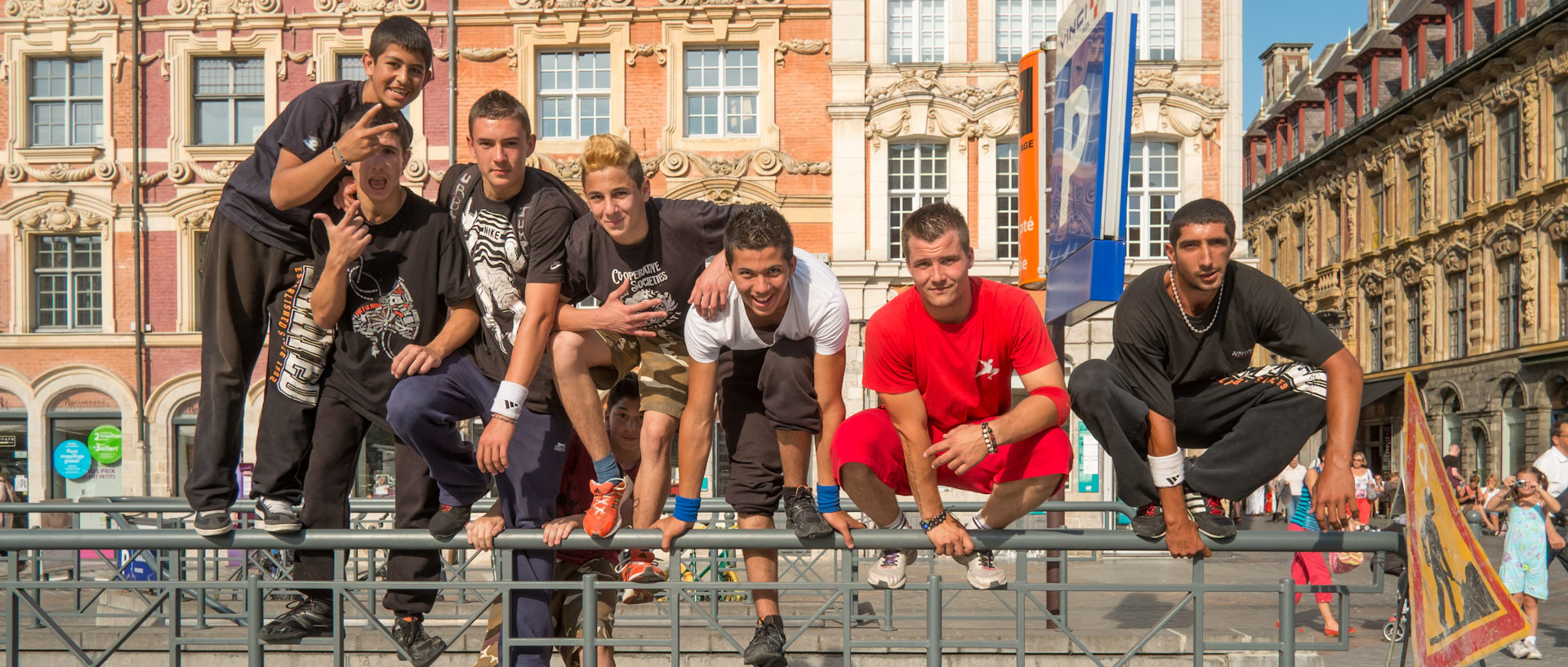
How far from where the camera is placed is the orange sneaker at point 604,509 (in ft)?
17.2

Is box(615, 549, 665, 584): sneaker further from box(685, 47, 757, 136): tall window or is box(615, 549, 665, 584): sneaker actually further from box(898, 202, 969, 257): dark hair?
box(685, 47, 757, 136): tall window

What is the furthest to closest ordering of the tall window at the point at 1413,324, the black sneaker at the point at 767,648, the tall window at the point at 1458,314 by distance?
the tall window at the point at 1413,324 → the tall window at the point at 1458,314 → the black sneaker at the point at 767,648

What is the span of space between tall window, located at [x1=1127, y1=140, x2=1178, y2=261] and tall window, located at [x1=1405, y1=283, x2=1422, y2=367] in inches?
684

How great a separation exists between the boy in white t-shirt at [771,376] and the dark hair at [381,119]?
1.50m

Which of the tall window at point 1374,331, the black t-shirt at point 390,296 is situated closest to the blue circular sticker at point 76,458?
the black t-shirt at point 390,296

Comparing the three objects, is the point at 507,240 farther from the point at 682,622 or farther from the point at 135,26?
the point at 135,26

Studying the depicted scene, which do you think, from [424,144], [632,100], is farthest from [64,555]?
[632,100]

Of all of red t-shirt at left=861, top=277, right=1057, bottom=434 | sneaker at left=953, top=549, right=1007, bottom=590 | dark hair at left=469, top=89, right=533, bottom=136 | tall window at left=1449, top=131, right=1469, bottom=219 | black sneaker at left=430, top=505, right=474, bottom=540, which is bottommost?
sneaker at left=953, top=549, right=1007, bottom=590

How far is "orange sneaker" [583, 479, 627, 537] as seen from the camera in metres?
5.25

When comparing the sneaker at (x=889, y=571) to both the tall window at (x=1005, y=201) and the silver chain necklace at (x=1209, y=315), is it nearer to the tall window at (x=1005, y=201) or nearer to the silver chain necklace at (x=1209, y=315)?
the silver chain necklace at (x=1209, y=315)

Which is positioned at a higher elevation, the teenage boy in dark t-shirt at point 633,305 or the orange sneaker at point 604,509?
the teenage boy in dark t-shirt at point 633,305

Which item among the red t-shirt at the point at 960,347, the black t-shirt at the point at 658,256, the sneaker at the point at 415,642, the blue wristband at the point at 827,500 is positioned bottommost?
the sneaker at the point at 415,642

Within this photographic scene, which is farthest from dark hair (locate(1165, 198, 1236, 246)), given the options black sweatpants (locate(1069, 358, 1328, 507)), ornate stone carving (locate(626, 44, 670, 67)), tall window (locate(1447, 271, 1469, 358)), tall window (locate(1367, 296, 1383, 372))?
tall window (locate(1367, 296, 1383, 372))

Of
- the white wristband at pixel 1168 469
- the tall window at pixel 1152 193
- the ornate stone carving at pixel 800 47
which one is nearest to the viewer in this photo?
the white wristband at pixel 1168 469
